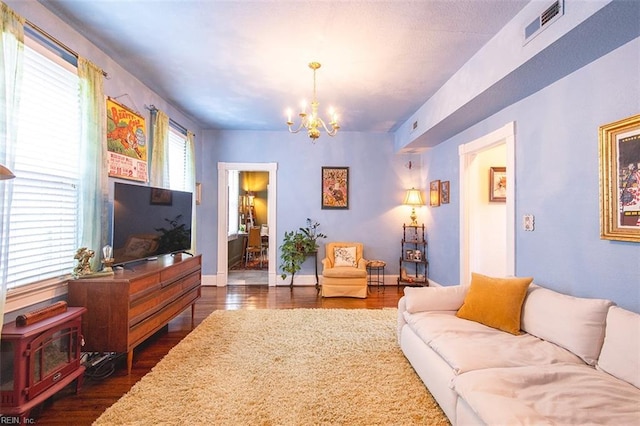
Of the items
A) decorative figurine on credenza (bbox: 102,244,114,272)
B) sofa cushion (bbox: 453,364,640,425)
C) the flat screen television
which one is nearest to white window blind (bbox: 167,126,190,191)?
the flat screen television

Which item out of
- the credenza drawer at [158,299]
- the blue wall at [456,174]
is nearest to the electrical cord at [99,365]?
the credenza drawer at [158,299]

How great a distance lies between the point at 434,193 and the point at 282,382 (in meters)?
3.84

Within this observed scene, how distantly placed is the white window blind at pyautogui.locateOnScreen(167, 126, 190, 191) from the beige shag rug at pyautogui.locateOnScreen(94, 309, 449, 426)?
7.36 feet

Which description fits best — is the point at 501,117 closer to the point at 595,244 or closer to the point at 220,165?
the point at 595,244

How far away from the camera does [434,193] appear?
4922 mm

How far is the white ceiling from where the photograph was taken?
7.16ft

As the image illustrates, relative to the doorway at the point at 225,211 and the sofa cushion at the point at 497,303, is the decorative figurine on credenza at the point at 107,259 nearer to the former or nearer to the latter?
the doorway at the point at 225,211

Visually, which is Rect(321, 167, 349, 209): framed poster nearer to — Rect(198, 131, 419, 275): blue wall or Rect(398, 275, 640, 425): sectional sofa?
Rect(198, 131, 419, 275): blue wall

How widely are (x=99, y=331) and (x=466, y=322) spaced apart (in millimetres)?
2845

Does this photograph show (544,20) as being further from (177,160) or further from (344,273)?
(177,160)

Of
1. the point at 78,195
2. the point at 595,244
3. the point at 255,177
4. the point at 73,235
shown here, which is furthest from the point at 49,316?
the point at 255,177

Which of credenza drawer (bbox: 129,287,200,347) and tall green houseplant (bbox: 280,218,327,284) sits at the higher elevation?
tall green houseplant (bbox: 280,218,327,284)

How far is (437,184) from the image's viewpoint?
190 inches

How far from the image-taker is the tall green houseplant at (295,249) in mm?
5094
